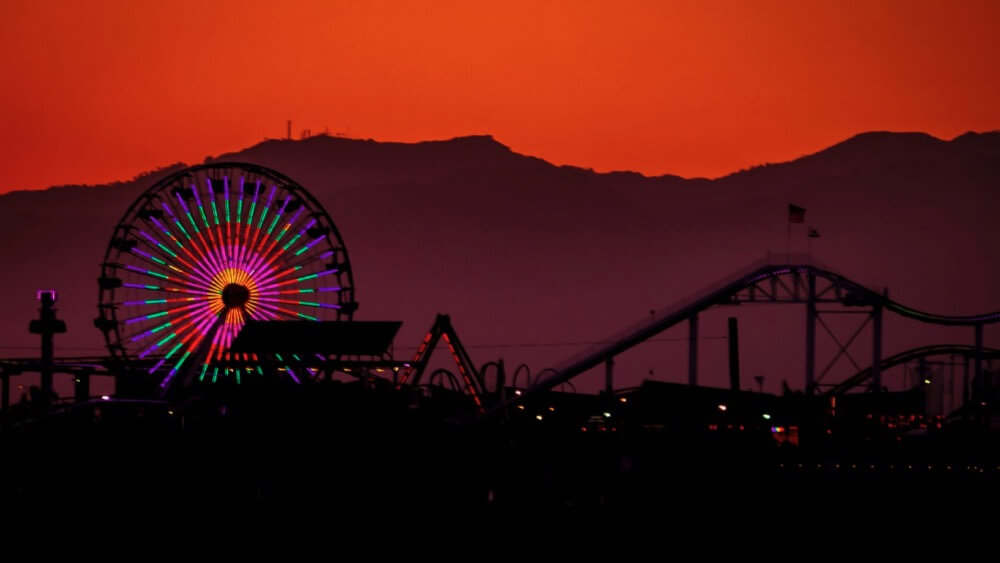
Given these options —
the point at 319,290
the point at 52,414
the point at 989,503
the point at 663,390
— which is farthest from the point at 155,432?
the point at 989,503

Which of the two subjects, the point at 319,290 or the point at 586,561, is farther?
the point at 319,290

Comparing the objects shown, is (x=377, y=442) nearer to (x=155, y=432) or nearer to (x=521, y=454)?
(x=521, y=454)

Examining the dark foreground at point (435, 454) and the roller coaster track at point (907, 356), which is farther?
the roller coaster track at point (907, 356)

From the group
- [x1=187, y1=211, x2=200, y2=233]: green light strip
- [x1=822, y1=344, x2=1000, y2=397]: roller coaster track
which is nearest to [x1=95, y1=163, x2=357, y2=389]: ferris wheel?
[x1=187, y1=211, x2=200, y2=233]: green light strip

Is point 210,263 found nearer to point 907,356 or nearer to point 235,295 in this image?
point 235,295

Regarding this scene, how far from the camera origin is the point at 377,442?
2018 inches

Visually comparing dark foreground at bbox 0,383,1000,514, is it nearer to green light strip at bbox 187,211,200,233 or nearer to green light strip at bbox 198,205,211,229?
green light strip at bbox 187,211,200,233

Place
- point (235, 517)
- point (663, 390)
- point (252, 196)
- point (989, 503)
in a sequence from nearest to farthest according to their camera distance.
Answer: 1. point (235, 517)
2. point (989, 503)
3. point (663, 390)
4. point (252, 196)

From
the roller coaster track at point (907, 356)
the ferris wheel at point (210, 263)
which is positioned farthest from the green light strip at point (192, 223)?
the roller coaster track at point (907, 356)

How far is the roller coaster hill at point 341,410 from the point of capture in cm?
4722

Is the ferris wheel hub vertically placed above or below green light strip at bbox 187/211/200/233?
below

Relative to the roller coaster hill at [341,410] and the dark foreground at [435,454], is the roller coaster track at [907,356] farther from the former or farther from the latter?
the dark foreground at [435,454]

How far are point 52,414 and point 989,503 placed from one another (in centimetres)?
2897

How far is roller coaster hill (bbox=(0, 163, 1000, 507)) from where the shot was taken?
155 feet
